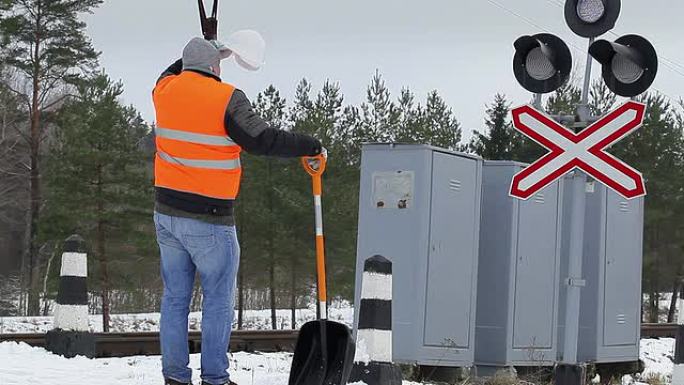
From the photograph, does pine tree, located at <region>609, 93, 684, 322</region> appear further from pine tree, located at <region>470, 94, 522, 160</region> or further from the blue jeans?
the blue jeans

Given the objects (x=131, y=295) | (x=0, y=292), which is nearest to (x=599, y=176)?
(x=131, y=295)

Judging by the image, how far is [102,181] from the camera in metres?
32.9

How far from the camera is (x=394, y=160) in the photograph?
915 centimetres

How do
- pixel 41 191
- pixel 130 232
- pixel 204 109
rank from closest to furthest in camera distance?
pixel 204 109 → pixel 130 232 → pixel 41 191

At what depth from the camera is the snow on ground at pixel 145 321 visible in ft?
62.7

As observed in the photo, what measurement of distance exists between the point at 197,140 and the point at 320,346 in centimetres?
120

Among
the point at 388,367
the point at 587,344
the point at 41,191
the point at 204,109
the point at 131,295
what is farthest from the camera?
the point at 41,191

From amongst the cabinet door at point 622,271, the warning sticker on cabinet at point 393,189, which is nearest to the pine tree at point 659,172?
the cabinet door at point 622,271

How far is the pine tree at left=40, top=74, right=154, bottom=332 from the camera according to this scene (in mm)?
31875

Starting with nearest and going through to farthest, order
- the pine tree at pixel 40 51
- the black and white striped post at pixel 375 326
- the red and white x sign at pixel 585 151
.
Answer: the black and white striped post at pixel 375 326
the red and white x sign at pixel 585 151
the pine tree at pixel 40 51

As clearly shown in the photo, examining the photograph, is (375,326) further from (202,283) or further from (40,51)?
(40,51)

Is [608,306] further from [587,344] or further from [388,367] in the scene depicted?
[388,367]

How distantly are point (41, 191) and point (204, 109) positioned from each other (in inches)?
1383

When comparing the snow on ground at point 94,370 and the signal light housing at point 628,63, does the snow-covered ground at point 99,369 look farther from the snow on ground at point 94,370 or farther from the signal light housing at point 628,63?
the signal light housing at point 628,63
